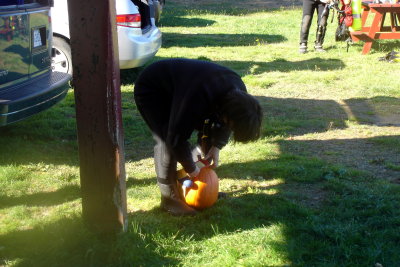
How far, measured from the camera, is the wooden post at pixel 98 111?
3.26 m

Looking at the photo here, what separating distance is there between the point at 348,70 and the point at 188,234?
23.5 feet

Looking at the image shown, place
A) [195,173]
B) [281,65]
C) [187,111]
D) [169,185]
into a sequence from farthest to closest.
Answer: [281,65] → [169,185] → [195,173] → [187,111]

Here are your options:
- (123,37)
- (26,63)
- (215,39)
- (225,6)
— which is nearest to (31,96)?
(26,63)

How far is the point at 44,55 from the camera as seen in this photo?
222 inches

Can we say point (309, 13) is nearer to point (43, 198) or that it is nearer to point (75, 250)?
point (43, 198)

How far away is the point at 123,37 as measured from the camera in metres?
7.79

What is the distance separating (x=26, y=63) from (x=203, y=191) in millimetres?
2300

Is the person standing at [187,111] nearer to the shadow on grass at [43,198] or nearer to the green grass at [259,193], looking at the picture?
the green grass at [259,193]

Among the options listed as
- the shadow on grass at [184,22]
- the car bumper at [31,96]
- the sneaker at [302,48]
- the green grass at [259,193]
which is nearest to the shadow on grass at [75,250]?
the green grass at [259,193]

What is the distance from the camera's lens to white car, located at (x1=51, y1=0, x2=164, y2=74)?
25.0 feet

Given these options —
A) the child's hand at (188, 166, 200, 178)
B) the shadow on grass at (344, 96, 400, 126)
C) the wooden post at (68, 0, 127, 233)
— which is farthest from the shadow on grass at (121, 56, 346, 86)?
the wooden post at (68, 0, 127, 233)

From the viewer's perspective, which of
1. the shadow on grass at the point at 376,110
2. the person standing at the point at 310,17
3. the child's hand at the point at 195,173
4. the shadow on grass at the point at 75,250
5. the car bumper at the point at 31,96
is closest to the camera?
the shadow on grass at the point at 75,250

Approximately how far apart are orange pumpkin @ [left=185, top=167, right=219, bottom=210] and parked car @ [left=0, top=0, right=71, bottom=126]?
1.71 m

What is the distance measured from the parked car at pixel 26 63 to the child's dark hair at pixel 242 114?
2050 millimetres
